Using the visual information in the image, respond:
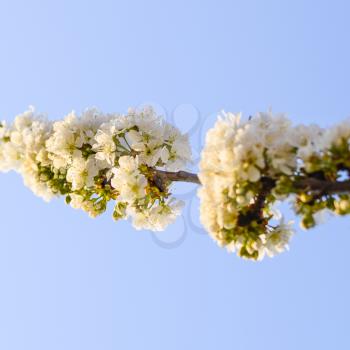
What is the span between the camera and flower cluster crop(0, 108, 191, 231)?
612 centimetres

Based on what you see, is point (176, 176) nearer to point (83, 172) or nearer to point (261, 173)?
point (83, 172)

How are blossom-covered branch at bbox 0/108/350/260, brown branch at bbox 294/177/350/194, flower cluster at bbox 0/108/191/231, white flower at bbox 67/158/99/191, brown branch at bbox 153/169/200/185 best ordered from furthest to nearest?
white flower at bbox 67/158/99/191, flower cluster at bbox 0/108/191/231, brown branch at bbox 153/169/200/185, blossom-covered branch at bbox 0/108/350/260, brown branch at bbox 294/177/350/194

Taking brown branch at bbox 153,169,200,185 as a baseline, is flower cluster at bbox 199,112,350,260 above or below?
below

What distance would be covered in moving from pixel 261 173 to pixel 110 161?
220cm

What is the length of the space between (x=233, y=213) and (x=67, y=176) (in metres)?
2.53

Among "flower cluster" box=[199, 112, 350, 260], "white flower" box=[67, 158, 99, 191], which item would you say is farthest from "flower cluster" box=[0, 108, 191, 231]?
"flower cluster" box=[199, 112, 350, 260]

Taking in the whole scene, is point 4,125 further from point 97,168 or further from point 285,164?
point 285,164

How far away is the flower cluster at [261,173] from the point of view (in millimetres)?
4184

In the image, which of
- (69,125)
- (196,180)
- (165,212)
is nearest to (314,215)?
(196,180)

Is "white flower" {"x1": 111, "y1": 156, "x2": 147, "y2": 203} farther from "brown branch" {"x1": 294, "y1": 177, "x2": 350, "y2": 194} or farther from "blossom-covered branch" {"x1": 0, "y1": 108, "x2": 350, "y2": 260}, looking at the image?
"brown branch" {"x1": 294, "y1": 177, "x2": 350, "y2": 194}

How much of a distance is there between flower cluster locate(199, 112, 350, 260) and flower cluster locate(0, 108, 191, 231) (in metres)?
1.46

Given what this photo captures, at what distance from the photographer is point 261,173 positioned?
443 centimetres

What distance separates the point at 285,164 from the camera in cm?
434

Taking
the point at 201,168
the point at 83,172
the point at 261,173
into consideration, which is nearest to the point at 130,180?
the point at 83,172
